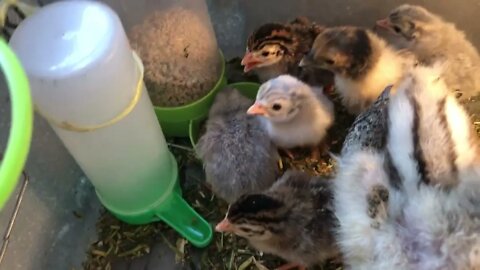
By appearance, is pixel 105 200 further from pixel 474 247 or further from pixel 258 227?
pixel 474 247

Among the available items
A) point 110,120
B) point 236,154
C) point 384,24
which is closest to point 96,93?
point 110,120

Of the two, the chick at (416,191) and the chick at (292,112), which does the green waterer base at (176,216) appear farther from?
the chick at (416,191)

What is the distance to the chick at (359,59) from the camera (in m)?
1.62

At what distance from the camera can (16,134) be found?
843mm

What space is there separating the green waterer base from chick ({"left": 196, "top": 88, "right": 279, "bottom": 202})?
0.11 metres

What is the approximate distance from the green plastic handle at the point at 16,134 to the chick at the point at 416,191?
657 mm

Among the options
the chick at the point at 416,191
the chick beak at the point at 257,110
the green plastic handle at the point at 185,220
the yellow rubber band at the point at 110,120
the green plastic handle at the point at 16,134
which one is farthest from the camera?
the green plastic handle at the point at 185,220

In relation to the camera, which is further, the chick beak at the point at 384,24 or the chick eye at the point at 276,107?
the chick beak at the point at 384,24

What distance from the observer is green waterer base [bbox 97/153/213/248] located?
1.69 metres

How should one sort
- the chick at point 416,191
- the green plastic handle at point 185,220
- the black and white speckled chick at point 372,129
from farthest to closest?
the green plastic handle at point 185,220, the black and white speckled chick at point 372,129, the chick at point 416,191

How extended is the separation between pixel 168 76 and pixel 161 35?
0.35 ft

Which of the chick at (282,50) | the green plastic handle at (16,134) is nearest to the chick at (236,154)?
the chick at (282,50)

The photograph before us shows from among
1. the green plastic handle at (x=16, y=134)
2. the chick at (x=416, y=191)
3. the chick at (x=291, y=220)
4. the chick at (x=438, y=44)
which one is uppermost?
the green plastic handle at (x=16, y=134)

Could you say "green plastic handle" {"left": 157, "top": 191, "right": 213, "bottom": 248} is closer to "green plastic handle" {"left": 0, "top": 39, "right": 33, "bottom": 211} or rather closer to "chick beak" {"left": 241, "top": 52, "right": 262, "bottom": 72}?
"chick beak" {"left": 241, "top": 52, "right": 262, "bottom": 72}
